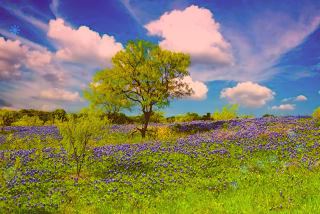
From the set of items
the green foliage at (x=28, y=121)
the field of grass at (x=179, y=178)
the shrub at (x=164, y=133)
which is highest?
the green foliage at (x=28, y=121)

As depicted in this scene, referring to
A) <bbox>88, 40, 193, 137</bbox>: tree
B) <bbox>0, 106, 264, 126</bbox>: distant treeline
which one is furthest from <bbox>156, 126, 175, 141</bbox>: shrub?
<bbox>0, 106, 264, 126</bbox>: distant treeline

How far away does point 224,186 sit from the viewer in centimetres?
1402

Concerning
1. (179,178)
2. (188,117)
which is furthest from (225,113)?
(179,178)

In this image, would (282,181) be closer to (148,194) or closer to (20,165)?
(148,194)

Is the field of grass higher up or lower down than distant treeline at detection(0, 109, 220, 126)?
lower down

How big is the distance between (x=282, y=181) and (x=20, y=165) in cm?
1100

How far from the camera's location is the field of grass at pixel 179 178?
12258 millimetres

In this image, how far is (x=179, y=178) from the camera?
1534 centimetres

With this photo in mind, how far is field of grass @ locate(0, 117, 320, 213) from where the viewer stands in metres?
12.3

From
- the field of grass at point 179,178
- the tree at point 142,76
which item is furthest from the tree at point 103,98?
the field of grass at point 179,178

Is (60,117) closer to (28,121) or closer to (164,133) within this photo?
(28,121)

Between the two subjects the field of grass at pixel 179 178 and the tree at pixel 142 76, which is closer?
the field of grass at pixel 179 178

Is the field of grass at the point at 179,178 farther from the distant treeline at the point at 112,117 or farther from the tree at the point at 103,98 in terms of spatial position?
the distant treeline at the point at 112,117

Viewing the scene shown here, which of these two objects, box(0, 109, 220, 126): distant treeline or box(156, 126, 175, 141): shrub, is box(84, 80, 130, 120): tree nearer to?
box(156, 126, 175, 141): shrub
